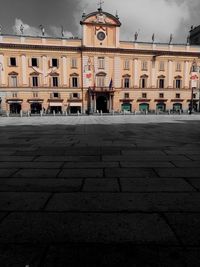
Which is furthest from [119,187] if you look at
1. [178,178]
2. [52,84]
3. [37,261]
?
[52,84]

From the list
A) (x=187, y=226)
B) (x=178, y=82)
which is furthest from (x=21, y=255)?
(x=178, y=82)

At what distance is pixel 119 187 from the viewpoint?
428cm

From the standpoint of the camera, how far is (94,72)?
46.2 m

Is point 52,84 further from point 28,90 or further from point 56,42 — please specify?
point 56,42

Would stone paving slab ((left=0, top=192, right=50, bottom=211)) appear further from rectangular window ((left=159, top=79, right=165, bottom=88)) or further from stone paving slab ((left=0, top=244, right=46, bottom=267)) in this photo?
rectangular window ((left=159, top=79, right=165, bottom=88))

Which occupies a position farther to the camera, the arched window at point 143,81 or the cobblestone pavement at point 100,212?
the arched window at point 143,81

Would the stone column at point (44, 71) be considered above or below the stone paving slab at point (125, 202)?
above

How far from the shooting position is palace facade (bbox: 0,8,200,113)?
4362 centimetres

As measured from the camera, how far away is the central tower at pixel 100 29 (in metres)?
44.4

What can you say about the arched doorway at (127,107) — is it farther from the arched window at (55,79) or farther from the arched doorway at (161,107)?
the arched window at (55,79)

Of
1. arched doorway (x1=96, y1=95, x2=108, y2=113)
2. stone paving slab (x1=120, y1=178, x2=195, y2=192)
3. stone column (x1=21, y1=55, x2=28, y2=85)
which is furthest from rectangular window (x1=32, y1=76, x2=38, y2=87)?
stone paving slab (x1=120, y1=178, x2=195, y2=192)

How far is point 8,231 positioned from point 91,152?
4803 millimetres

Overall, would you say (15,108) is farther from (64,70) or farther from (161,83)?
(161,83)

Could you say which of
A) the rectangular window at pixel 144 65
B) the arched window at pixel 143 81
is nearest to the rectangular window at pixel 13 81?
the arched window at pixel 143 81
